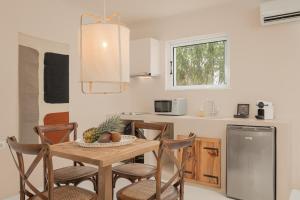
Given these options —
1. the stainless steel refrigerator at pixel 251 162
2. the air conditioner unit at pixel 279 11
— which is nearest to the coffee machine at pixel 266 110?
the stainless steel refrigerator at pixel 251 162

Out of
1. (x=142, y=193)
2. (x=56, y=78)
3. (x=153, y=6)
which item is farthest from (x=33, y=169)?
(x=153, y=6)

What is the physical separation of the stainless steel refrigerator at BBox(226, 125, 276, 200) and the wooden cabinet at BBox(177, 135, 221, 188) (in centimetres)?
18

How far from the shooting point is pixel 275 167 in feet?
8.69

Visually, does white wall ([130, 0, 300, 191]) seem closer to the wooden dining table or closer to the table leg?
the wooden dining table

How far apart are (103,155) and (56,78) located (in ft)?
6.27

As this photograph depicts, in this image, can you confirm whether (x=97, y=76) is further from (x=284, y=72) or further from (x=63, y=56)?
(x=284, y=72)

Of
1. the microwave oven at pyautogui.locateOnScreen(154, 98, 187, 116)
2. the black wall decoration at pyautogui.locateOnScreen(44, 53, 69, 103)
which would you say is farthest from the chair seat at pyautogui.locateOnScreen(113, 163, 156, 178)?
the black wall decoration at pyautogui.locateOnScreen(44, 53, 69, 103)

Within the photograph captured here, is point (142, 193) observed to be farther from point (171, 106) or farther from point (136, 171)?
point (171, 106)

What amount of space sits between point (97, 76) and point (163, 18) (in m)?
2.49

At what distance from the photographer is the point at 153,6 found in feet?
11.5

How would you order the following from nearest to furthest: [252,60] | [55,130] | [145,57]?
1. [55,130]
2. [252,60]
3. [145,57]

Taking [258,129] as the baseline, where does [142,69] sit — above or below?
above

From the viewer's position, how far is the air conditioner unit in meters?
2.81

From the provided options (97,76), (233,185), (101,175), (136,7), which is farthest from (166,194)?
(136,7)
